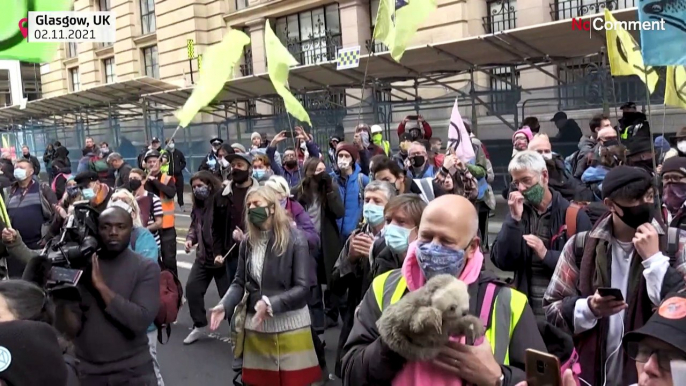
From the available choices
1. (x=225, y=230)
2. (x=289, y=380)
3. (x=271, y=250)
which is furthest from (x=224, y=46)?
(x=289, y=380)

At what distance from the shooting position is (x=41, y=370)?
1.77 meters

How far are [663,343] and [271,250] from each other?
9.39 ft

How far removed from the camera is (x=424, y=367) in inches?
80.3

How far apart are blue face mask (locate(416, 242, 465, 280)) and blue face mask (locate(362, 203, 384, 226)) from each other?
2128 millimetres

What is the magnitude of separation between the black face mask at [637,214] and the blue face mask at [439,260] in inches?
46.9

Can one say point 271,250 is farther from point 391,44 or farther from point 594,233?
point 391,44

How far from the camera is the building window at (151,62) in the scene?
99.3 feet

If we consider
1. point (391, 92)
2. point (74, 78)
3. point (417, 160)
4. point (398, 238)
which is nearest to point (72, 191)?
point (417, 160)

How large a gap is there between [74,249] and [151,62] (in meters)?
29.1

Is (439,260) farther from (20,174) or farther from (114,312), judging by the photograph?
(20,174)

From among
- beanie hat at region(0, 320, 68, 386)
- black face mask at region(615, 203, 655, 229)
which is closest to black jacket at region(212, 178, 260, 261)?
black face mask at region(615, 203, 655, 229)

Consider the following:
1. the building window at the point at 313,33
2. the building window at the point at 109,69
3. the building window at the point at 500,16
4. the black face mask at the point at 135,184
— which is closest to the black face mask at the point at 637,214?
the black face mask at the point at 135,184

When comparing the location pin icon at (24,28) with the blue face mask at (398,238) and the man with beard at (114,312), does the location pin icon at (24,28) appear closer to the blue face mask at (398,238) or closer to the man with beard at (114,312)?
the man with beard at (114,312)

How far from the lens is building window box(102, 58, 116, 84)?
34062 mm
